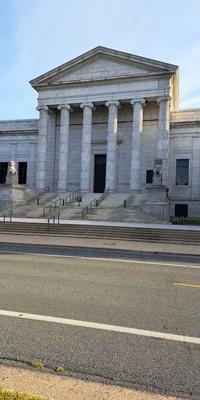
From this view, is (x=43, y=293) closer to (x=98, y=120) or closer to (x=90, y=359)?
(x=90, y=359)

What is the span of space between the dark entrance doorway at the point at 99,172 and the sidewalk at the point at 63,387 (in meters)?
40.5

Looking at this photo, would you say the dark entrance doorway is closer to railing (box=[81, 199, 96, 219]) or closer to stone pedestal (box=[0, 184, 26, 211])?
railing (box=[81, 199, 96, 219])

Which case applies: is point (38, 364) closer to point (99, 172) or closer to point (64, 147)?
point (64, 147)

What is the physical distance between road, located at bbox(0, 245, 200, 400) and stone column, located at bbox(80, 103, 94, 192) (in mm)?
30493

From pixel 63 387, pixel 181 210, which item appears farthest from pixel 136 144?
pixel 63 387

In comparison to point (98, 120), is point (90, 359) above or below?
below

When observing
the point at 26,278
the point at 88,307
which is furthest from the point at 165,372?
the point at 26,278

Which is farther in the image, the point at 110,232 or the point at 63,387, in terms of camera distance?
the point at 110,232

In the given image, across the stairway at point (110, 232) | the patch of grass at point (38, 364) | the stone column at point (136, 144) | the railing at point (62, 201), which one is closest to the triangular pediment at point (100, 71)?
the stone column at point (136, 144)

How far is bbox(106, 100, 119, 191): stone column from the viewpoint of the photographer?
132ft

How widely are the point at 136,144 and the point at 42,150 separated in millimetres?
10216

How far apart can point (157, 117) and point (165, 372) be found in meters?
39.5

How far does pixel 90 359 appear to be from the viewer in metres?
4.83

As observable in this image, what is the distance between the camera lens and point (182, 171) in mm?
42094
